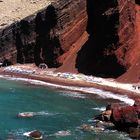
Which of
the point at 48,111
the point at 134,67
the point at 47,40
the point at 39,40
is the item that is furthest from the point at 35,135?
the point at 39,40

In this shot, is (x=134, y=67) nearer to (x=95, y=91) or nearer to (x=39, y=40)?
(x=95, y=91)

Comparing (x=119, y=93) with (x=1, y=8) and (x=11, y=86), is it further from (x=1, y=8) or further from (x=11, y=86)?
(x=1, y=8)

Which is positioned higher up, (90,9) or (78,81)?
(90,9)

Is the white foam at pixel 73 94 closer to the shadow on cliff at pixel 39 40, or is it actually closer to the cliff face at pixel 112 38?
the cliff face at pixel 112 38

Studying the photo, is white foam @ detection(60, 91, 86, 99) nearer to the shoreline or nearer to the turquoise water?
the turquoise water

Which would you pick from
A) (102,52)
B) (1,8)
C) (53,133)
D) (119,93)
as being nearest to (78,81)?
(102,52)

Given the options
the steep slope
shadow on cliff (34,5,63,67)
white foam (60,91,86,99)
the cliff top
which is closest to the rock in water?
white foam (60,91,86,99)
